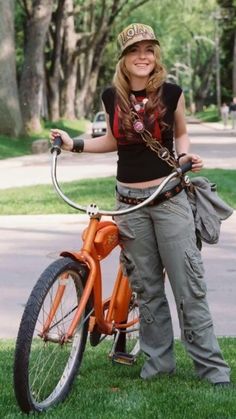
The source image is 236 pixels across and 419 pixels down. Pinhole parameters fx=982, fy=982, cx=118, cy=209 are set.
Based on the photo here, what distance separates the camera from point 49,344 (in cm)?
459

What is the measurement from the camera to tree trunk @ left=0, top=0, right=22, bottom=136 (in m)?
31.8

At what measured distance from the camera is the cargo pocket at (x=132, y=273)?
502 centimetres

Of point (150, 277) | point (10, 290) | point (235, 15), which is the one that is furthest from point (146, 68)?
point (235, 15)

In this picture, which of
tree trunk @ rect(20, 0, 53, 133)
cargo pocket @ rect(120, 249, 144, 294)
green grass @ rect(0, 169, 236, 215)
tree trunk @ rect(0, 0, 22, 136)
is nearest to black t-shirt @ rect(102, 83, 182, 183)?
cargo pocket @ rect(120, 249, 144, 294)

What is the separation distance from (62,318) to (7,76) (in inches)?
1104

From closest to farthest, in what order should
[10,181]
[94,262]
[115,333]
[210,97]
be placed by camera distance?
[94,262] < [115,333] < [10,181] < [210,97]

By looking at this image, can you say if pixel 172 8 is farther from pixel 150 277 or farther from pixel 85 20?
pixel 150 277

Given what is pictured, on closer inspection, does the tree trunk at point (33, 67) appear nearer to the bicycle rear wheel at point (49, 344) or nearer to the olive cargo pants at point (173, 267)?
the olive cargo pants at point (173, 267)

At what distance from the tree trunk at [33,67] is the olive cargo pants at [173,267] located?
30717mm

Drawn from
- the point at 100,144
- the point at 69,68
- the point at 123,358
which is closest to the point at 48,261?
the point at 123,358

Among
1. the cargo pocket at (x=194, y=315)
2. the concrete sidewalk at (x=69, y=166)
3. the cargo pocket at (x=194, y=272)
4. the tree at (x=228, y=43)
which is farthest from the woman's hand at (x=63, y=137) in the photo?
the tree at (x=228, y=43)

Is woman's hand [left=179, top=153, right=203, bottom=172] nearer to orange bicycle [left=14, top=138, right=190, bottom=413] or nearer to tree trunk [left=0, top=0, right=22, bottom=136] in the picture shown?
orange bicycle [left=14, top=138, right=190, bottom=413]

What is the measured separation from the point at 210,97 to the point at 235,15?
48.9 m

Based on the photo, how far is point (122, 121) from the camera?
4.81 m
